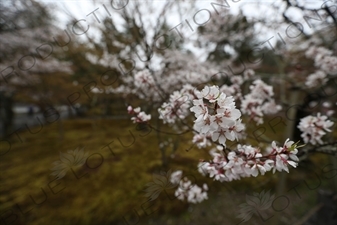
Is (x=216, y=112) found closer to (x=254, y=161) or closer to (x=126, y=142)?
(x=254, y=161)

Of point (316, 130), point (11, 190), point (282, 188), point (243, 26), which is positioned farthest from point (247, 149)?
point (11, 190)

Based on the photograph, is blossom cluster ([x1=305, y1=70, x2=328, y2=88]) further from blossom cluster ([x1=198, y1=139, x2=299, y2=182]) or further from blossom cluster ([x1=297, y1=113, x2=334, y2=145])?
blossom cluster ([x1=198, y1=139, x2=299, y2=182])

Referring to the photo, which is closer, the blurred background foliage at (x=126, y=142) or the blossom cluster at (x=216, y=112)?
the blossom cluster at (x=216, y=112)

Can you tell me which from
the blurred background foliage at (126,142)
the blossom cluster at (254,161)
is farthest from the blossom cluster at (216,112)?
the blurred background foliage at (126,142)

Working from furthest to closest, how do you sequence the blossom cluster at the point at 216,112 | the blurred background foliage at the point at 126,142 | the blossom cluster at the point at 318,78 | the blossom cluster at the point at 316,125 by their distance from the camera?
the blurred background foliage at the point at 126,142 < the blossom cluster at the point at 318,78 < the blossom cluster at the point at 316,125 < the blossom cluster at the point at 216,112

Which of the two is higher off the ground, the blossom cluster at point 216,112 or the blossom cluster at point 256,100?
the blossom cluster at point 216,112

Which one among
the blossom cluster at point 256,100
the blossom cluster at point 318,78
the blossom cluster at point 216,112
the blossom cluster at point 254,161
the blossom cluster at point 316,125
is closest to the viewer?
the blossom cluster at point 216,112

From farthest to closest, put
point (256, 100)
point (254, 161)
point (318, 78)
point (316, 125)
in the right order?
1. point (318, 78)
2. point (256, 100)
3. point (316, 125)
4. point (254, 161)

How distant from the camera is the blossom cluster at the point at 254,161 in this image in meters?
0.78

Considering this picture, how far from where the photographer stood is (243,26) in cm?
406

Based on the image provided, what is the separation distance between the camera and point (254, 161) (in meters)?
0.86

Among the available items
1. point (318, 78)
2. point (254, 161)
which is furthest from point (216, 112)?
point (318, 78)

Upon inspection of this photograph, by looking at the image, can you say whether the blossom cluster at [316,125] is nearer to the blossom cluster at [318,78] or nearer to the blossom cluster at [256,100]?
the blossom cluster at [256,100]

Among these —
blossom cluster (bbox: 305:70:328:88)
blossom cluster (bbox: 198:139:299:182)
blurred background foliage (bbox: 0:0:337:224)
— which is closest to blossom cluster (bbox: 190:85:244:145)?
blossom cluster (bbox: 198:139:299:182)
